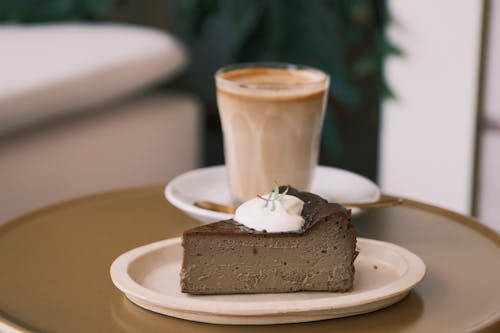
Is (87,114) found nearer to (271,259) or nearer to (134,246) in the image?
(134,246)

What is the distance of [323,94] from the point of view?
1.33 m

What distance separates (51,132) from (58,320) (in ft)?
3.76

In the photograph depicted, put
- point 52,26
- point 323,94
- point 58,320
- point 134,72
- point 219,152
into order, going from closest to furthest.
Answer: point 58,320, point 323,94, point 134,72, point 52,26, point 219,152

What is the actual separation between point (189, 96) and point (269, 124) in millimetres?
1230

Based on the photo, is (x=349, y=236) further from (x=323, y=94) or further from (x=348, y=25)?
(x=348, y=25)

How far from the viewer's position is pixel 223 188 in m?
1.40

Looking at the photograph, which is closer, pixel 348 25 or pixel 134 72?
pixel 134 72

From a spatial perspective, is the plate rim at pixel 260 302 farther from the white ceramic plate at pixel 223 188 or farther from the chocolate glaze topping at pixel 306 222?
the white ceramic plate at pixel 223 188

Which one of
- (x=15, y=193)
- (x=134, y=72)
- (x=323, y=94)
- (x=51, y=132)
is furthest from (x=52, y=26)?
(x=323, y=94)

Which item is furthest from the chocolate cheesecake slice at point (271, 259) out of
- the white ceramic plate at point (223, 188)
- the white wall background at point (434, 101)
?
the white wall background at point (434, 101)

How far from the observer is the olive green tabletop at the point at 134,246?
0.95 meters

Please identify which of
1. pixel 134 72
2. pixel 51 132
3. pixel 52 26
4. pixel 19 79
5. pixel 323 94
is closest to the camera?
pixel 323 94

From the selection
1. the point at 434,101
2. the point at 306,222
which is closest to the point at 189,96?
the point at 434,101

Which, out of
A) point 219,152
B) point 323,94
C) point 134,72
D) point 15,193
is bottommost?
point 219,152
